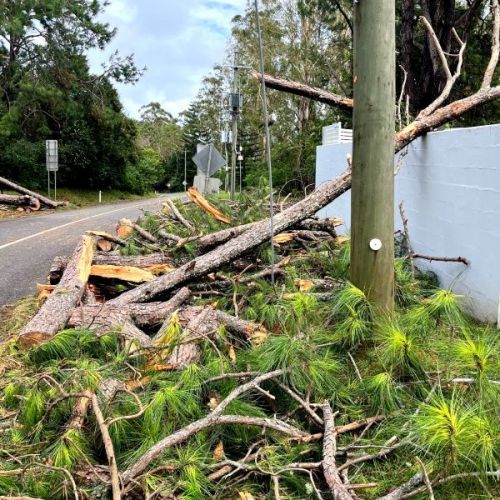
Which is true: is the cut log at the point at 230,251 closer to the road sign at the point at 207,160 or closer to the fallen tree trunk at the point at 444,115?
the fallen tree trunk at the point at 444,115

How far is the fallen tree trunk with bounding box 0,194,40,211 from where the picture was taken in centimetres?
1838

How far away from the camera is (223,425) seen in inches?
114

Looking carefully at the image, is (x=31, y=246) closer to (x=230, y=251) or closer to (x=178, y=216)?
(x=178, y=216)

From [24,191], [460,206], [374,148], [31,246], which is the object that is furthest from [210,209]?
[24,191]

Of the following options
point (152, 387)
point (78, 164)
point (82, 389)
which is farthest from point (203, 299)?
point (78, 164)

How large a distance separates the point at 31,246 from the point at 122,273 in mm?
5664

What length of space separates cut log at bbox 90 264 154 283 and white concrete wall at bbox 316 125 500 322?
3.34 metres

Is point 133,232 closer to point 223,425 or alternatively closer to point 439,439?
point 223,425

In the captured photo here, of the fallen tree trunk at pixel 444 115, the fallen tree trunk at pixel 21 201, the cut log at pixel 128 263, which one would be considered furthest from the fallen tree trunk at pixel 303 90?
the fallen tree trunk at pixel 21 201

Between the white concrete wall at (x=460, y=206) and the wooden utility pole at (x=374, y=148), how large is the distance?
1451mm

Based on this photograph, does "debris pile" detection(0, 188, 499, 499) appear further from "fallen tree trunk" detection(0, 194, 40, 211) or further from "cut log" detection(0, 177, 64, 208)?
"cut log" detection(0, 177, 64, 208)

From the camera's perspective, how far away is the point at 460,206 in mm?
5414

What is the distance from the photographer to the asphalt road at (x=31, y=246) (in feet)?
24.3

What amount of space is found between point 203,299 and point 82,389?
2357 mm
